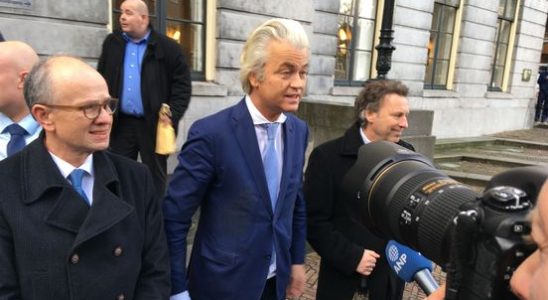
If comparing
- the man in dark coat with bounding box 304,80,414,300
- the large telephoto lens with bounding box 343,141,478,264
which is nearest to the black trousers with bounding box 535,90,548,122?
the man in dark coat with bounding box 304,80,414,300

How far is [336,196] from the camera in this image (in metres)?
2.41

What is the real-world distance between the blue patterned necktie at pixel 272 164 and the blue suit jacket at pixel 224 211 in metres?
0.03

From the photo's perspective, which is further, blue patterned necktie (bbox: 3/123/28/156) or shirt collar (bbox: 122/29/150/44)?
shirt collar (bbox: 122/29/150/44)

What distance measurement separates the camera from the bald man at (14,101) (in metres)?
1.82

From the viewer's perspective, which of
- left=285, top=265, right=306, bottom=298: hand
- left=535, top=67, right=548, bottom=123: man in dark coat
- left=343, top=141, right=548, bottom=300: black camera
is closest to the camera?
left=343, top=141, right=548, bottom=300: black camera

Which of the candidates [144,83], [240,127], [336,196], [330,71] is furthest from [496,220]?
[330,71]

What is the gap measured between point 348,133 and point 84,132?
1.40m

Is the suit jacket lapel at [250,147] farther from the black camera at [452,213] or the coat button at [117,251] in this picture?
the coat button at [117,251]

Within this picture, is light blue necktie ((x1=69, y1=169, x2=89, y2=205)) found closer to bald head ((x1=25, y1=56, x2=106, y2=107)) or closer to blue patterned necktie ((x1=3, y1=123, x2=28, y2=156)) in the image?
bald head ((x1=25, y1=56, x2=106, y2=107))

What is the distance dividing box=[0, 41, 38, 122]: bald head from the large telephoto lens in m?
1.33

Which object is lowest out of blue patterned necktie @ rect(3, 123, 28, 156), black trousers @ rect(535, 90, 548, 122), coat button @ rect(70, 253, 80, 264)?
black trousers @ rect(535, 90, 548, 122)

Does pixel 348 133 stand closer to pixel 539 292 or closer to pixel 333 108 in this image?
pixel 539 292

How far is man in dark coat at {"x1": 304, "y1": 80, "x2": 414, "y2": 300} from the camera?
233cm

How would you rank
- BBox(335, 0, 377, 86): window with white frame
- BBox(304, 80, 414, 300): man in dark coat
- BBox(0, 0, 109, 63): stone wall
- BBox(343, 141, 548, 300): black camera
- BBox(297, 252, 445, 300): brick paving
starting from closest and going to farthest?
BBox(343, 141, 548, 300): black camera → BBox(304, 80, 414, 300): man in dark coat → BBox(297, 252, 445, 300): brick paving → BBox(0, 0, 109, 63): stone wall → BBox(335, 0, 377, 86): window with white frame
